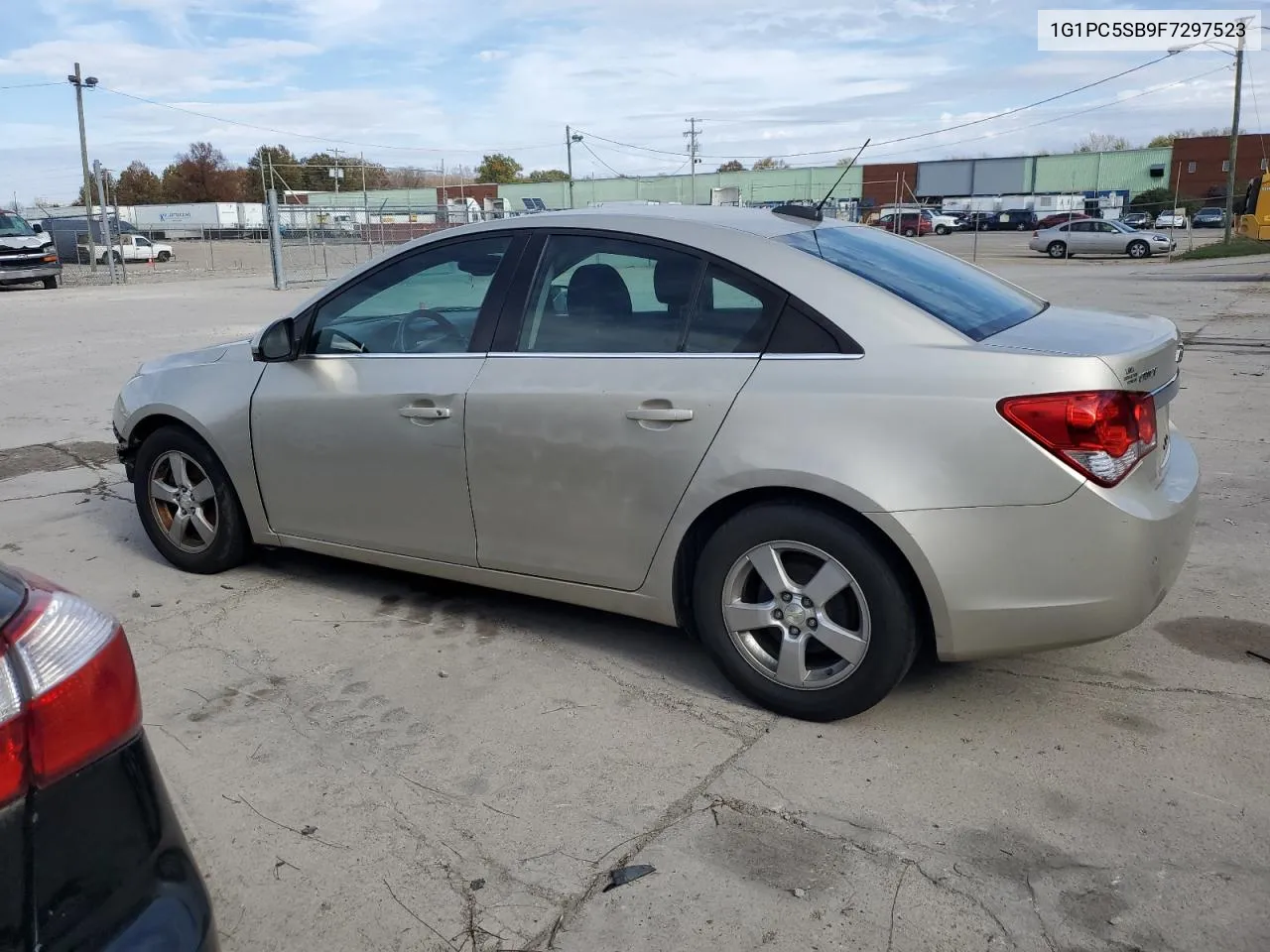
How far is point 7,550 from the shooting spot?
5.54 meters

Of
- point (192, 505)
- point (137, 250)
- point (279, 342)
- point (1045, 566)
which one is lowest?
point (192, 505)

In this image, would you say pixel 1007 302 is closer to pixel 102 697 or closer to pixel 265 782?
pixel 265 782

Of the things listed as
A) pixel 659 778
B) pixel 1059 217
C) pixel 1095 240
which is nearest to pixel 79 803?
pixel 659 778

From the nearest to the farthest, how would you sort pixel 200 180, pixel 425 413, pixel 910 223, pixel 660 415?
1. pixel 660 415
2. pixel 425 413
3. pixel 910 223
4. pixel 200 180

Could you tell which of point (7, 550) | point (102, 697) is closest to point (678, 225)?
point (102, 697)

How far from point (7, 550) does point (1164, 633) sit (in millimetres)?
5477

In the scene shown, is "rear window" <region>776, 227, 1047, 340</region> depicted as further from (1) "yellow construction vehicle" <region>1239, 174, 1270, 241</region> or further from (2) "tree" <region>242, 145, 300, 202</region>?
(2) "tree" <region>242, 145, 300, 202</region>

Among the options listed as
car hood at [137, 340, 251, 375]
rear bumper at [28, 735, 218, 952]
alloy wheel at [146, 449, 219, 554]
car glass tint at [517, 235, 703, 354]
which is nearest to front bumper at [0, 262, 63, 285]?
car hood at [137, 340, 251, 375]

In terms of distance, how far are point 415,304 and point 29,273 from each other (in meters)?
27.3

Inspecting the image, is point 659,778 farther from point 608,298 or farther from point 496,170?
point 496,170

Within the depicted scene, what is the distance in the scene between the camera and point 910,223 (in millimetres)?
54750

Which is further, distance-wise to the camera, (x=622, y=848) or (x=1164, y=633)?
(x=1164, y=633)

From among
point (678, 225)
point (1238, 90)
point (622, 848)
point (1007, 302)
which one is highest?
point (1238, 90)

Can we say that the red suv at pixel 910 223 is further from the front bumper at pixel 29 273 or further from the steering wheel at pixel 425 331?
the steering wheel at pixel 425 331
